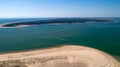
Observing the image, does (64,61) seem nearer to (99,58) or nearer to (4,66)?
(99,58)

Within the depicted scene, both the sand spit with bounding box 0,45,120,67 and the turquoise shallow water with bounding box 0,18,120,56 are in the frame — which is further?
the turquoise shallow water with bounding box 0,18,120,56

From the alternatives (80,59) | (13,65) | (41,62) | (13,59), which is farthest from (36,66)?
Answer: (80,59)

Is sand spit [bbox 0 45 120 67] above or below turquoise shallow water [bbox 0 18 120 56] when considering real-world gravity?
above

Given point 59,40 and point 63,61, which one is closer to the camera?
point 63,61

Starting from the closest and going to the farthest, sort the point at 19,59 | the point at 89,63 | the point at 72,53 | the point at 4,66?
the point at 4,66
the point at 89,63
the point at 19,59
the point at 72,53

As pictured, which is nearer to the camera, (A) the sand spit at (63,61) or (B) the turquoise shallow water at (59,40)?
(A) the sand spit at (63,61)

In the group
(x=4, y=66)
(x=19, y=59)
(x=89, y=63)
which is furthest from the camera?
(x=19, y=59)

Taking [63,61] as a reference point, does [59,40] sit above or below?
below

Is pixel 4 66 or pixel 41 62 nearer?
pixel 4 66

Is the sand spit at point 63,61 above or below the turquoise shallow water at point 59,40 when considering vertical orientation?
above
